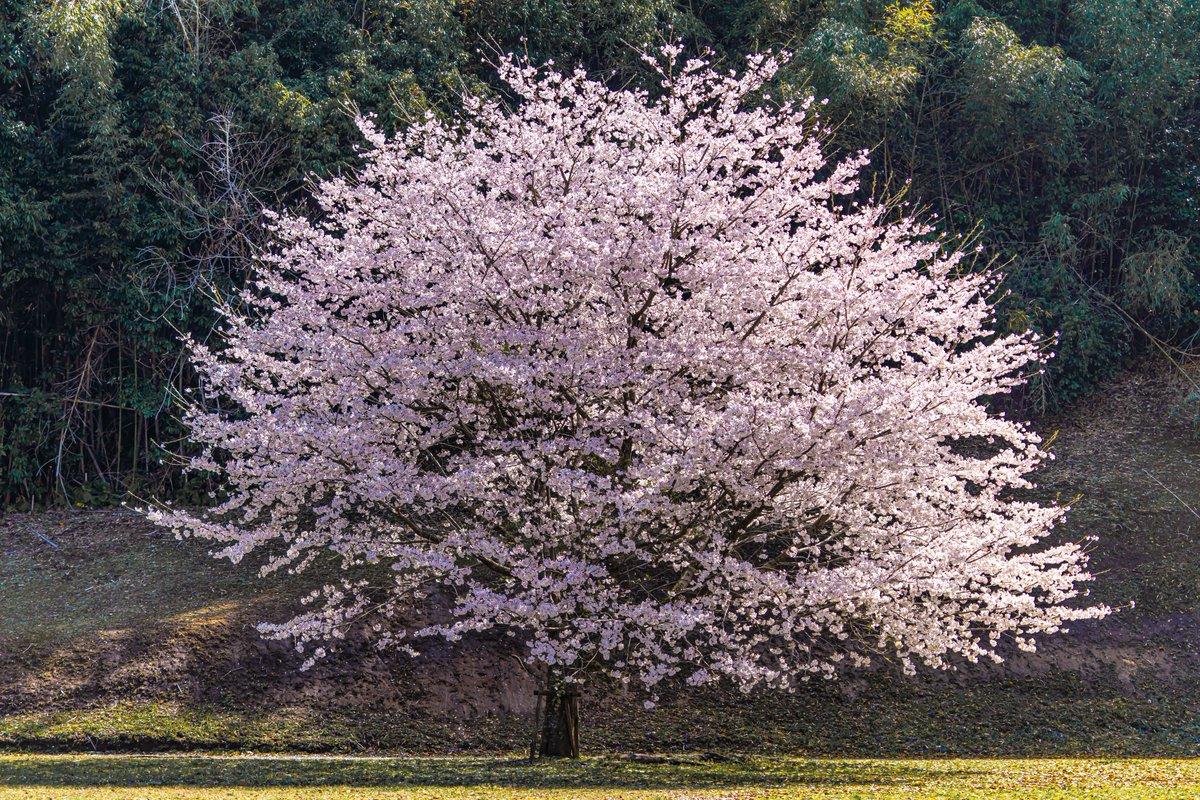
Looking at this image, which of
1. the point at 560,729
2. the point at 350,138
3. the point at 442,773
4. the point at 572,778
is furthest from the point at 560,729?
the point at 350,138

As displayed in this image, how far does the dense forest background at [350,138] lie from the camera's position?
17.0m

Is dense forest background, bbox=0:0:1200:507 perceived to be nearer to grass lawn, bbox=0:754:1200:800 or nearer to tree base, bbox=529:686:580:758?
grass lawn, bbox=0:754:1200:800

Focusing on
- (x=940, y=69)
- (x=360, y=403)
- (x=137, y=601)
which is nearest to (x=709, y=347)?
(x=360, y=403)

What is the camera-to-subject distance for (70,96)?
1691 cm

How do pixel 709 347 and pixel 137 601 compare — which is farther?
pixel 137 601

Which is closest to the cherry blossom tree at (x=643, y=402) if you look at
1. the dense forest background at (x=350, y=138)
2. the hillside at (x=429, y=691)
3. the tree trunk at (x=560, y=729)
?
the tree trunk at (x=560, y=729)

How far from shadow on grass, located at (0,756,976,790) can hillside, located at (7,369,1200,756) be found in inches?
63.3

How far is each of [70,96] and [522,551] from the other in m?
11.5

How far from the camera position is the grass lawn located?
8883 millimetres

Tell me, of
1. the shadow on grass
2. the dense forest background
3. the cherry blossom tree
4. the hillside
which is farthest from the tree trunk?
the dense forest background

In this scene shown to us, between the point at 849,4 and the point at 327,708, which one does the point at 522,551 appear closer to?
the point at 327,708

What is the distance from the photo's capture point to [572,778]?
962 cm

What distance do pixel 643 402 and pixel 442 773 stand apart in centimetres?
376

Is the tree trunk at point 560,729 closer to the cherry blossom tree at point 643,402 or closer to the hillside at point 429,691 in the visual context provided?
the cherry blossom tree at point 643,402
